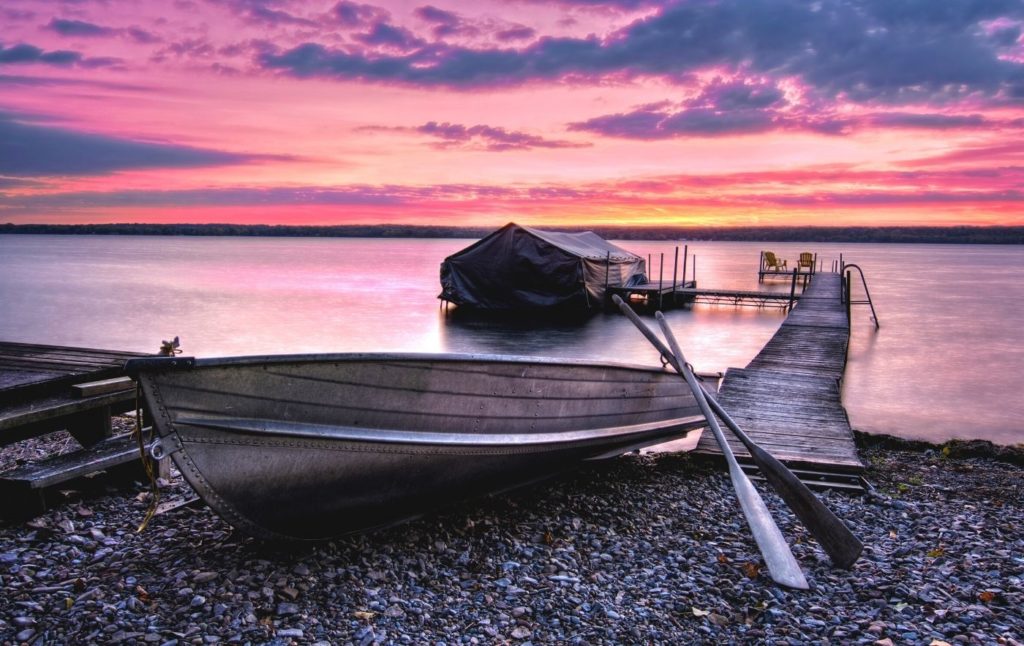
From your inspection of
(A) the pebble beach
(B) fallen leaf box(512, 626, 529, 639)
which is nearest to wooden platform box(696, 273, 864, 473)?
(A) the pebble beach

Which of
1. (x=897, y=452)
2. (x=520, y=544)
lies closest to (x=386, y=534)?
(x=520, y=544)

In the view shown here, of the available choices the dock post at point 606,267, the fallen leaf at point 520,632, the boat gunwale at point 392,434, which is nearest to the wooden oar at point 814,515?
the boat gunwale at point 392,434

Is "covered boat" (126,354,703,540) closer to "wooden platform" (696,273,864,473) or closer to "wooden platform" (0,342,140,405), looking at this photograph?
"wooden platform" (696,273,864,473)

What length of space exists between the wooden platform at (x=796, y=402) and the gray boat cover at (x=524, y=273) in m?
11.4

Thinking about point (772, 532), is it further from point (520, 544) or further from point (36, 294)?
point (36, 294)

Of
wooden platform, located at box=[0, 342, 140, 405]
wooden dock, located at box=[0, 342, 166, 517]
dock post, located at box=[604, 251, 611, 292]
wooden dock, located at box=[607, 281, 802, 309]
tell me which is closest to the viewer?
wooden dock, located at box=[0, 342, 166, 517]

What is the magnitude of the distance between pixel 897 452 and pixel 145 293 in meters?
40.9

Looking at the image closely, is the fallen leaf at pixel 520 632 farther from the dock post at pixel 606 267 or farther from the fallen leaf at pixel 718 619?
the dock post at pixel 606 267

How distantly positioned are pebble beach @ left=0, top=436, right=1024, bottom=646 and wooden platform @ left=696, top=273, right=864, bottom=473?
3.72 feet

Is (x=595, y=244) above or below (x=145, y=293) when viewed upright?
above

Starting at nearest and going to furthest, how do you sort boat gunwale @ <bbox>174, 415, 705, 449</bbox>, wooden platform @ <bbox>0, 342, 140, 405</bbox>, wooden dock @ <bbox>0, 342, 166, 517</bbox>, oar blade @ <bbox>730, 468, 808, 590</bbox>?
boat gunwale @ <bbox>174, 415, 705, 449</bbox> → oar blade @ <bbox>730, 468, 808, 590</bbox> → wooden dock @ <bbox>0, 342, 166, 517</bbox> → wooden platform @ <bbox>0, 342, 140, 405</bbox>

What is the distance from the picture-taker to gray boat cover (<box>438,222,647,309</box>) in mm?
26922

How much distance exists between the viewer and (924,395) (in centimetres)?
1603

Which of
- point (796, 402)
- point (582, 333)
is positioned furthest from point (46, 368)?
point (582, 333)
